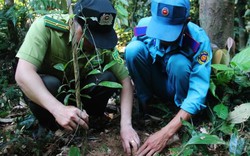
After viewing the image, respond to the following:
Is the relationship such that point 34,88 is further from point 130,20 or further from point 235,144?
point 130,20

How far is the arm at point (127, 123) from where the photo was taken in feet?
6.90

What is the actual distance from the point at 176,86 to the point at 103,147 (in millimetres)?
646

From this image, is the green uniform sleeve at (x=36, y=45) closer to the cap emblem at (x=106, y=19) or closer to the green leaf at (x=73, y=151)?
the cap emblem at (x=106, y=19)

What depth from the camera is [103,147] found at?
2.18m

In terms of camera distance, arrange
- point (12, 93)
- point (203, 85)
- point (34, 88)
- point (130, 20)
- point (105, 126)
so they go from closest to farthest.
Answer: point (34, 88)
point (203, 85)
point (105, 126)
point (12, 93)
point (130, 20)

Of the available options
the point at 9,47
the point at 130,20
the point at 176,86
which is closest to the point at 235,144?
the point at 176,86

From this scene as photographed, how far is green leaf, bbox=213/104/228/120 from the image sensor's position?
2.27 meters

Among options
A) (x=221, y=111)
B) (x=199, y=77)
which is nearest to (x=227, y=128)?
(x=221, y=111)

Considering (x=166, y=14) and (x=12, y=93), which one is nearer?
(x=166, y=14)

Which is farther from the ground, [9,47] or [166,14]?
[166,14]

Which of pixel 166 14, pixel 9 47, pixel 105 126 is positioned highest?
pixel 166 14

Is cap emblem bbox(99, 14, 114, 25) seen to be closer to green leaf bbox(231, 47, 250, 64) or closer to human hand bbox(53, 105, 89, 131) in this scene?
human hand bbox(53, 105, 89, 131)

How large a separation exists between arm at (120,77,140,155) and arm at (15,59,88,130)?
1.18 feet

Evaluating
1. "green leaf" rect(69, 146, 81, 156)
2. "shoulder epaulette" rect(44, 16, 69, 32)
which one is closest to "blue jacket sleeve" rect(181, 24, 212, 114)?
"green leaf" rect(69, 146, 81, 156)
